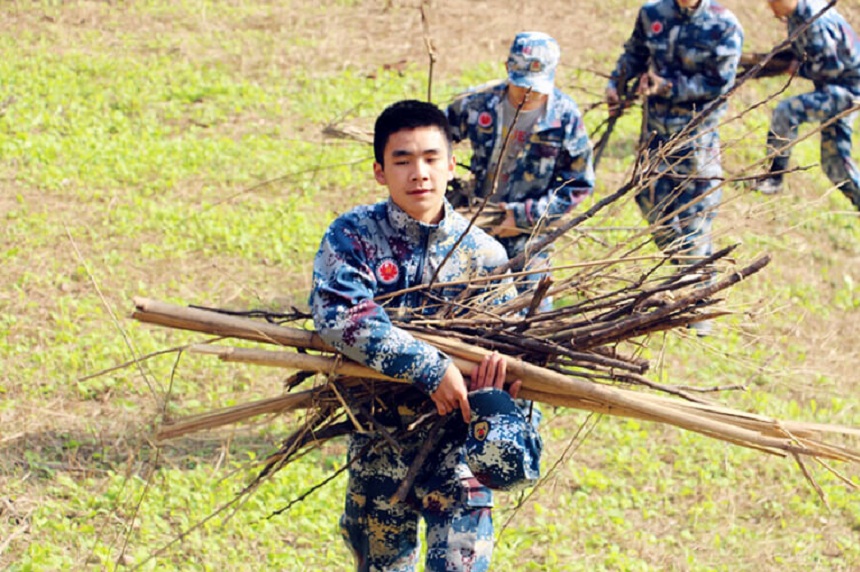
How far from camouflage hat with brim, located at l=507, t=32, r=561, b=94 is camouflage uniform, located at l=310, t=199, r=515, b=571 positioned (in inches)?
67.7

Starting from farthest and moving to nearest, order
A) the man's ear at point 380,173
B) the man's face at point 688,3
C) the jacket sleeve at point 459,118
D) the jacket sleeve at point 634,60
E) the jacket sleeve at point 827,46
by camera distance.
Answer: the jacket sleeve at point 827,46, the jacket sleeve at point 634,60, the man's face at point 688,3, the jacket sleeve at point 459,118, the man's ear at point 380,173

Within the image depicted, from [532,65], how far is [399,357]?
97.6 inches

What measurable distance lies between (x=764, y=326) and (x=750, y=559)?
2.50 metres

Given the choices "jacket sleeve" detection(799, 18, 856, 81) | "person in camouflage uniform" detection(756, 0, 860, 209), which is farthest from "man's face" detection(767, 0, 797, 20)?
"jacket sleeve" detection(799, 18, 856, 81)

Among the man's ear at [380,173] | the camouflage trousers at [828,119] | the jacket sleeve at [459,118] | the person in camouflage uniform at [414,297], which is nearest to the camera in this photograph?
the person in camouflage uniform at [414,297]

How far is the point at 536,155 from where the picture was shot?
18.4 ft

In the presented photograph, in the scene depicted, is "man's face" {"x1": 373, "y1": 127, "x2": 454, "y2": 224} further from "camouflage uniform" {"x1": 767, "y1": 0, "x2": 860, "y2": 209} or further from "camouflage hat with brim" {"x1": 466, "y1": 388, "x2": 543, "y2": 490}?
"camouflage uniform" {"x1": 767, "y1": 0, "x2": 860, "y2": 209}

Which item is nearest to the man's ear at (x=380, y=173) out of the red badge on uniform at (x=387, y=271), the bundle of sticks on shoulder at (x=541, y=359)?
the red badge on uniform at (x=387, y=271)

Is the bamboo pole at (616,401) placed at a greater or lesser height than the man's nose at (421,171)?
lesser

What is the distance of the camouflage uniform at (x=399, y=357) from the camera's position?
353 centimetres

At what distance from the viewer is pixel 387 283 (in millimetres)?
3814

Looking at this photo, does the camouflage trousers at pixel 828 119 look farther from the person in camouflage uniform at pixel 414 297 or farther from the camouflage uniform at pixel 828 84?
the person in camouflage uniform at pixel 414 297

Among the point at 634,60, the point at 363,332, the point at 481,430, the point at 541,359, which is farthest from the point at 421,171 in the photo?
the point at 634,60

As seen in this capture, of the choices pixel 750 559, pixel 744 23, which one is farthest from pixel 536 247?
pixel 744 23
